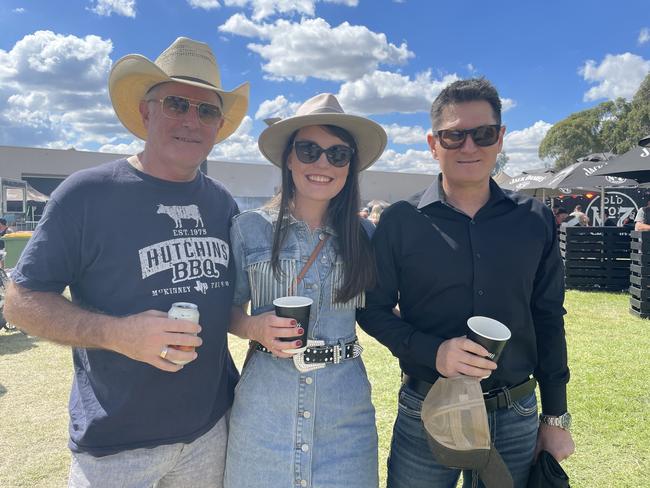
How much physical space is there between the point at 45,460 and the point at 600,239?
34.4 feet

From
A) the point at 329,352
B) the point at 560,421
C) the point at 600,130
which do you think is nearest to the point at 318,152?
the point at 329,352

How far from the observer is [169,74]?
7.42 feet

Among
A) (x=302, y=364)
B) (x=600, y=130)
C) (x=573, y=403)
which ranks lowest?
(x=573, y=403)

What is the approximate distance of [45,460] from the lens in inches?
150

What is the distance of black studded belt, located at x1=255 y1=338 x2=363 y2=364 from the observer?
6.22 feet

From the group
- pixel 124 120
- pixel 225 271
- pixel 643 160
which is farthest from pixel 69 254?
pixel 643 160

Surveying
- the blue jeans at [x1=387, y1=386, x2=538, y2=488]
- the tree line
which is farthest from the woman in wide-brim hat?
the tree line

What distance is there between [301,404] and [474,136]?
1.46 m

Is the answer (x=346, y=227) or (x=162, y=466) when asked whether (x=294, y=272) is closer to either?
(x=346, y=227)

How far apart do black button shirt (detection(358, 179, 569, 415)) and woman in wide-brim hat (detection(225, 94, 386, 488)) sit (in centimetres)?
18


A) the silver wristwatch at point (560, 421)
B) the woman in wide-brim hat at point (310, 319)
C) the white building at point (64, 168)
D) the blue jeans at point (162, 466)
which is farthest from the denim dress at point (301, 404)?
the white building at point (64, 168)

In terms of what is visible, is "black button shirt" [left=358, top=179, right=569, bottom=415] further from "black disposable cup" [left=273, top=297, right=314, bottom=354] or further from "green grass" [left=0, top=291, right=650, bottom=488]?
"green grass" [left=0, top=291, right=650, bottom=488]

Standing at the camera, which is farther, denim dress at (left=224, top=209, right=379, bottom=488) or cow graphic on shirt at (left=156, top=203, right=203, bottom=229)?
cow graphic on shirt at (left=156, top=203, right=203, bottom=229)

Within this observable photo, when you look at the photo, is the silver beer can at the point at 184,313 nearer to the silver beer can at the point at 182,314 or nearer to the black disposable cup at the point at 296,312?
the silver beer can at the point at 182,314
